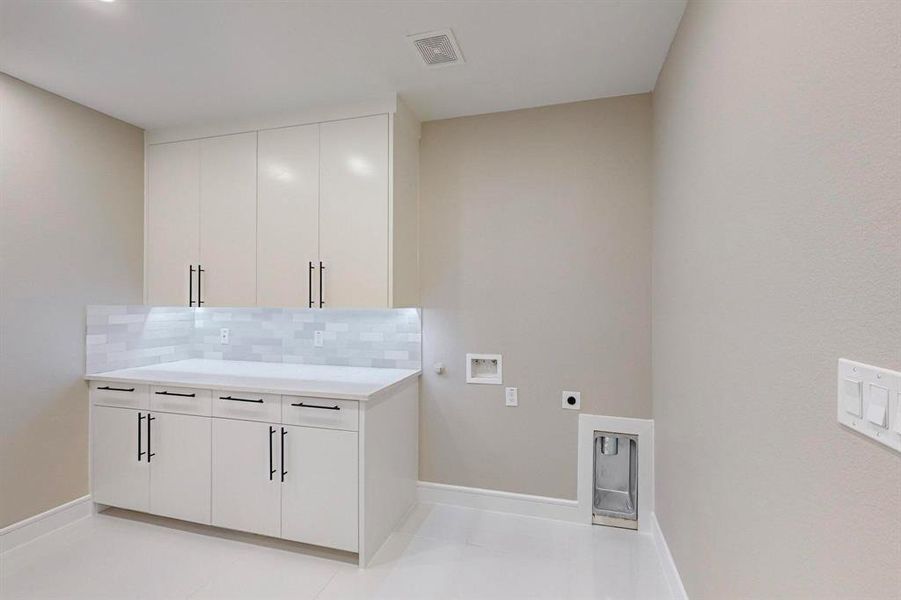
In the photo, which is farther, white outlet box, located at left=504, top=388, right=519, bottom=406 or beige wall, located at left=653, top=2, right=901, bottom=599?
white outlet box, located at left=504, top=388, right=519, bottom=406

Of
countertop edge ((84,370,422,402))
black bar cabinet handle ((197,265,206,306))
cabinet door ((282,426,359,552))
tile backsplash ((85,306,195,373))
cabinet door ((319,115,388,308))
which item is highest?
cabinet door ((319,115,388,308))

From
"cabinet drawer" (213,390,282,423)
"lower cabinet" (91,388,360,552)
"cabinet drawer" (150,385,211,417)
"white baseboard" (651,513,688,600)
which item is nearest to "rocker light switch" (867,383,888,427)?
"white baseboard" (651,513,688,600)

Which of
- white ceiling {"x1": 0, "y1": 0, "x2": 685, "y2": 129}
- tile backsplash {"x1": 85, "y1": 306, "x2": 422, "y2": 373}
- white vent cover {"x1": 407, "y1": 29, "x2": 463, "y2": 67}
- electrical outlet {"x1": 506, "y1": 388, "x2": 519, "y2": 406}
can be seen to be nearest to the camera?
white ceiling {"x1": 0, "y1": 0, "x2": 685, "y2": 129}

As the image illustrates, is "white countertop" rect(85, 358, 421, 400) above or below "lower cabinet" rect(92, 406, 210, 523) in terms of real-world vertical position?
above

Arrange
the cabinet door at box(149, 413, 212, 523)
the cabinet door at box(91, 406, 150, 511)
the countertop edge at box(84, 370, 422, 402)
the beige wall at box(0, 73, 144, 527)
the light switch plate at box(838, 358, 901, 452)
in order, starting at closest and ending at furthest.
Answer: the light switch plate at box(838, 358, 901, 452) < the countertop edge at box(84, 370, 422, 402) < the beige wall at box(0, 73, 144, 527) < the cabinet door at box(149, 413, 212, 523) < the cabinet door at box(91, 406, 150, 511)

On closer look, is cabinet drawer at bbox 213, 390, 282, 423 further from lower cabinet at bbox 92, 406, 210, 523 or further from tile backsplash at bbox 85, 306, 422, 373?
tile backsplash at bbox 85, 306, 422, 373

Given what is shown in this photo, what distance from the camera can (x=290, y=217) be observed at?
269cm

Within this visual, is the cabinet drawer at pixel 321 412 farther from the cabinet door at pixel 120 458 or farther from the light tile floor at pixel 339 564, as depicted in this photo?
the cabinet door at pixel 120 458

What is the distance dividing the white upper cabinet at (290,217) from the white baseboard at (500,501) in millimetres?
1308

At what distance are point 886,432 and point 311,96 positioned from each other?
280cm

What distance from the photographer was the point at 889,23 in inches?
25.3

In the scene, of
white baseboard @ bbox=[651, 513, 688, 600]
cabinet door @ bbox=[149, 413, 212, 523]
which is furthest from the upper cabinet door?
white baseboard @ bbox=[651, 513, 688, 600]

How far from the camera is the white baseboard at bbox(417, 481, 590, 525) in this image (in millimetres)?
2596

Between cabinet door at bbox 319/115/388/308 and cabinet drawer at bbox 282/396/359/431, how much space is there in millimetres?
614
